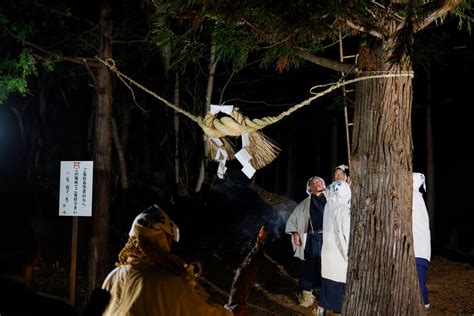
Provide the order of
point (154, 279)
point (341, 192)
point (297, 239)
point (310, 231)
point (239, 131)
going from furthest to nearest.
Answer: point (297, 239) < point (310, 231) < point (341, 192) < point (239, 131) < point (154, 279)

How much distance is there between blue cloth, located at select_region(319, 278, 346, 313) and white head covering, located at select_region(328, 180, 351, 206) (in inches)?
46.1

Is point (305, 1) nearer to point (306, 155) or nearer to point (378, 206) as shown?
point (378, 206)

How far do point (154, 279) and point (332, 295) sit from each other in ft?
16.0

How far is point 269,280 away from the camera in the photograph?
1192 centimetres

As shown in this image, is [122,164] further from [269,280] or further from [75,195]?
[75,195]

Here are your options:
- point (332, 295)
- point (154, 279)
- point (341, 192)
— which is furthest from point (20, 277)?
point (332, 295)

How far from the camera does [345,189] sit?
287 inches

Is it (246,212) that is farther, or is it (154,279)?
(246,212)

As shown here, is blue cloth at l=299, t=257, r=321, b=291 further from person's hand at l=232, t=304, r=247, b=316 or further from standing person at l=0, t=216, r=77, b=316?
standing person at l=0, t=216, r=77, b=316

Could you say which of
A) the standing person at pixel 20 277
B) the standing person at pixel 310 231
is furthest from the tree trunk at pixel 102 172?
the standing person at pixel 20 277

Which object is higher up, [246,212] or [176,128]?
[176,128]

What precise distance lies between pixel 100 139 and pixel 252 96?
41.5 ft

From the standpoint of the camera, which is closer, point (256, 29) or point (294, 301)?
point (256, 29)

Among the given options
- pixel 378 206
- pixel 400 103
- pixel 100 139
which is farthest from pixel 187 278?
pixel 100 139
